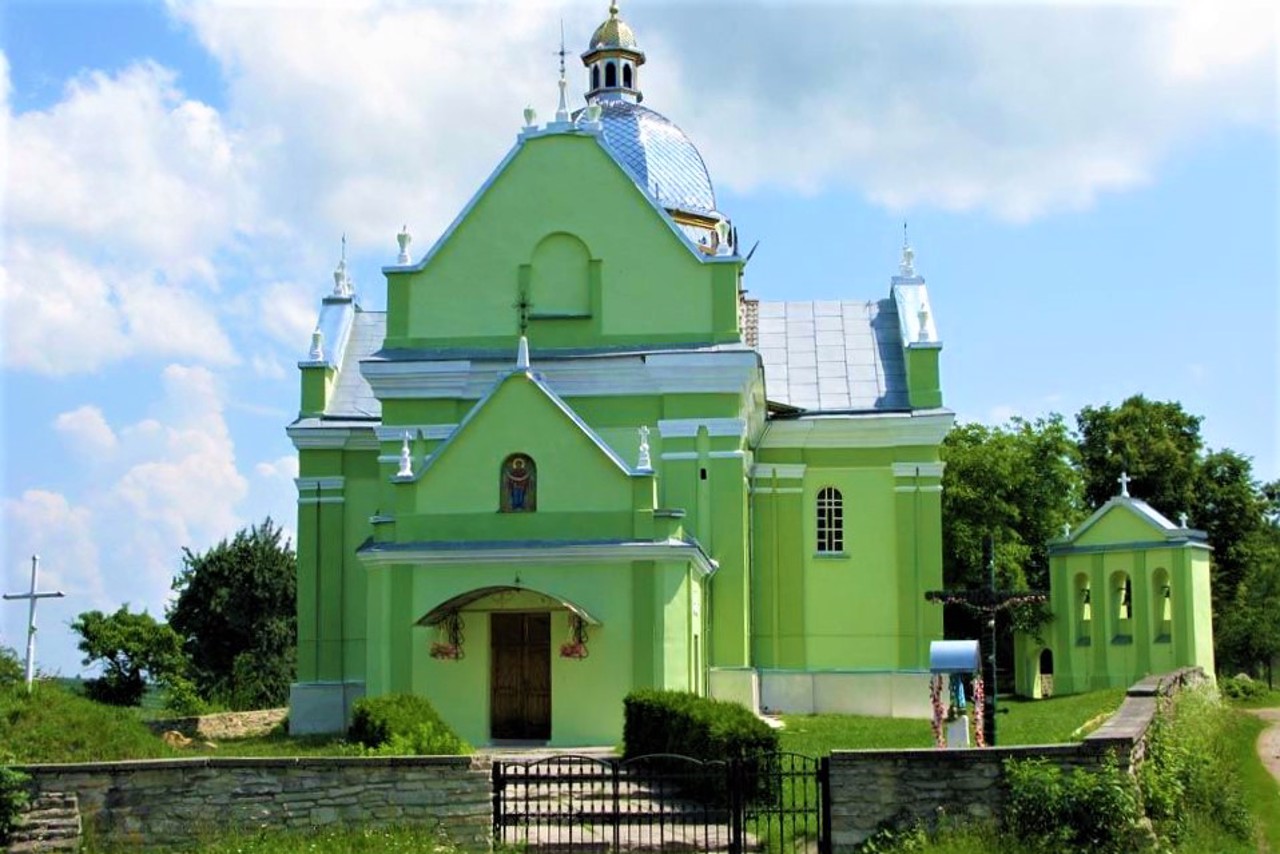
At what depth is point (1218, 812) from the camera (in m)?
17.9

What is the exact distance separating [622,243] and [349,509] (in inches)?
362

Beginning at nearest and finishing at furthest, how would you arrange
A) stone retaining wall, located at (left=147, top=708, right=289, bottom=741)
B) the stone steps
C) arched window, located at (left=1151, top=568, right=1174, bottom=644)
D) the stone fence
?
1. the stone fence
2. the stone steps
3. stone retaining wall, located at (left=147, top=708, right=289, bottom=741)
4. arched window, located at (left=1151, top=568, right=1174, bottom=644)

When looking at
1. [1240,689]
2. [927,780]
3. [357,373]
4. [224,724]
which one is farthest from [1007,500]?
[927,780]

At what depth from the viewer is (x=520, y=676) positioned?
28.2 meters

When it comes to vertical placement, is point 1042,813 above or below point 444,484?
below

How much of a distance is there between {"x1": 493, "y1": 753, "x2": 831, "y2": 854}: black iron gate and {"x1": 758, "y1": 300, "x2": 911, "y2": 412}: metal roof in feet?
62.6

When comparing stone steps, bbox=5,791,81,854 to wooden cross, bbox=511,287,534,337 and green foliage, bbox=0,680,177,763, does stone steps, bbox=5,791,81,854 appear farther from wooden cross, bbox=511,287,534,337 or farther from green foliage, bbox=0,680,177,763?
wooden cross, bbox=511,287,534,337

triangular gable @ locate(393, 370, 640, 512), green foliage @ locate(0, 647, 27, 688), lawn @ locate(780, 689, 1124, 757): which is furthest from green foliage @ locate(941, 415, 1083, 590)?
green foliage @ locate(0, 647, 27, 688)

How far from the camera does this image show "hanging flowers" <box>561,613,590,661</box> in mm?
27578

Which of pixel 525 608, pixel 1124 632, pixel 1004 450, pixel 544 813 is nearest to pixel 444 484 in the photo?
pixel 525 608

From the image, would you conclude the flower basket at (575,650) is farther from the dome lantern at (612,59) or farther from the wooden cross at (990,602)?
the dome lantern at (612,59)

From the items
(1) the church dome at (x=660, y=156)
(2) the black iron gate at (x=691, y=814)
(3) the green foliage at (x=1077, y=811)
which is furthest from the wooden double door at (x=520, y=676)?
(1) the church dome at (x=660, y=156)

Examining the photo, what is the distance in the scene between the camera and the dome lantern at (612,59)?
141 ft

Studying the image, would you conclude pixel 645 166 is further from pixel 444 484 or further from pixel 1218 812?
pixel 1218 812
